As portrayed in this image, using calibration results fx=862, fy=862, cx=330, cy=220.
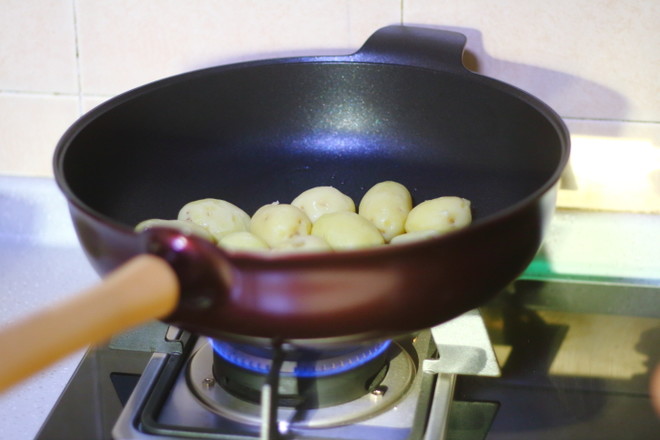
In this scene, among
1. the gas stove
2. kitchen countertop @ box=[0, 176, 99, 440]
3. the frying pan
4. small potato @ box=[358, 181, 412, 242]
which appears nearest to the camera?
the frying pan

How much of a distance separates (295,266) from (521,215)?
0.17 m

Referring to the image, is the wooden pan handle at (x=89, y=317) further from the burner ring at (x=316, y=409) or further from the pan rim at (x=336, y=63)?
the burner ring at (x=316, y=409)

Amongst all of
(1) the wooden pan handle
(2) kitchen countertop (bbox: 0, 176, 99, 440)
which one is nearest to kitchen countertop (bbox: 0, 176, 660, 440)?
(2) kitchen countertop (bbox: 0, 176, 99, 440)

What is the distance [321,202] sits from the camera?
83 cm

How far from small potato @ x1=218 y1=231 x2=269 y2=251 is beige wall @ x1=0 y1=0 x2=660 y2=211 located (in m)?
0.28

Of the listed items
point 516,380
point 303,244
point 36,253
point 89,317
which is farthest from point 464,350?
point 36,253

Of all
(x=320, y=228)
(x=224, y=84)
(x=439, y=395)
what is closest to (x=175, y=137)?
(x=224, y=84)

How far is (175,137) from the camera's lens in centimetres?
86

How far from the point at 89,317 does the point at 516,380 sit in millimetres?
491

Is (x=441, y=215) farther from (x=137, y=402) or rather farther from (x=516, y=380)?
(x=137, y=402)

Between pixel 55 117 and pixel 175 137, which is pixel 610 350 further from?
pixel 55 117

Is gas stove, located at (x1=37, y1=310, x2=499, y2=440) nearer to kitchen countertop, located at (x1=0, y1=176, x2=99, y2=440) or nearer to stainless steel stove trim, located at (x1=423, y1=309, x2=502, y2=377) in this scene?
stainless steel stove trim, located at (x1=423, y1=309, x2=502, y2=377)

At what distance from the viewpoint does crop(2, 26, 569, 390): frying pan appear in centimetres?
53

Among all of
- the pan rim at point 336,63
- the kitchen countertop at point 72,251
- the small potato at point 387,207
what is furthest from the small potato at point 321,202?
the kitchen countertop at point 72,251
